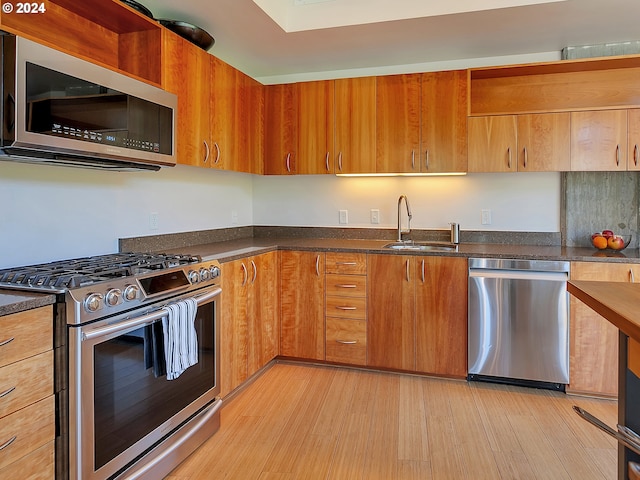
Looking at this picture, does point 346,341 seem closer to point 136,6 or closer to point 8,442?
point 8,442

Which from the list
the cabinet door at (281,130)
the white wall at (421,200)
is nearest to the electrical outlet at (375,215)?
the white wall at (421,200)

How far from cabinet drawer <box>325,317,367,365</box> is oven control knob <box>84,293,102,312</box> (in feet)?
6.05

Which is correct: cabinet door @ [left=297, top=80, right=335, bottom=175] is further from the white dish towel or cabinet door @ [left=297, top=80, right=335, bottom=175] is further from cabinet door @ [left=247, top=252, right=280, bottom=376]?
the white dish towel

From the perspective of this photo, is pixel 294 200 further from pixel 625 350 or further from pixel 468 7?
pixel 625 350

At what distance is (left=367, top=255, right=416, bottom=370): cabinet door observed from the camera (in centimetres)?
296

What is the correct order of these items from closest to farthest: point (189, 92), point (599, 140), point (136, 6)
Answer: point (136, 6), point (189, 92), point (599, 140)

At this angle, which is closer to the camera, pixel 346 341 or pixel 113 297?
pixel 113 297

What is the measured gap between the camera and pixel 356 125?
3.30 metres

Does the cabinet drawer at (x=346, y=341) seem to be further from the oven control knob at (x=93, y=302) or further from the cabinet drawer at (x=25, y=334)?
the cabinet drawer at (x=25, y=334)

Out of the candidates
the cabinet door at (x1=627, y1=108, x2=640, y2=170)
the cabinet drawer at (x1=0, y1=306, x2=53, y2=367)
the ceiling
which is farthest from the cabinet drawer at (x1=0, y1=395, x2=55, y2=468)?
the cabinet door at (x1=627, y1=108, x2=640, y2=170)

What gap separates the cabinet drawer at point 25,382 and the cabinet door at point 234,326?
108 centimetres

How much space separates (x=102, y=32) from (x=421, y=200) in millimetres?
2430

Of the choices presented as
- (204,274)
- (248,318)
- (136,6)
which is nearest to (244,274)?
(248,318)

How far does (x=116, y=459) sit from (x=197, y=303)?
0.70 m
